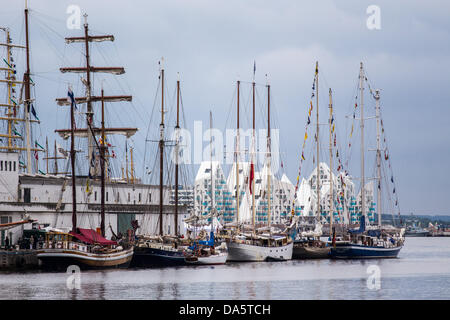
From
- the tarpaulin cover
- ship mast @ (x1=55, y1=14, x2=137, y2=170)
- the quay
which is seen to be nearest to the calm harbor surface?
the quay

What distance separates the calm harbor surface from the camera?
59781 mm

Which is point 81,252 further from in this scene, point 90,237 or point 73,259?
point 90,237

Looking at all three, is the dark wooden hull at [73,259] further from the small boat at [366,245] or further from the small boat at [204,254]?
the small boat at [366,245]

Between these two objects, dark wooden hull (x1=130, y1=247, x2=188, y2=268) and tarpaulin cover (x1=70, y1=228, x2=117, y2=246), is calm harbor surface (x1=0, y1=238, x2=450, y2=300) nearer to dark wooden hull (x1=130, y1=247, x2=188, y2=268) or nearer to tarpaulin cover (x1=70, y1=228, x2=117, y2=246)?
dark wooden hull (x1=130, y1=247, x2=188, y2=268)

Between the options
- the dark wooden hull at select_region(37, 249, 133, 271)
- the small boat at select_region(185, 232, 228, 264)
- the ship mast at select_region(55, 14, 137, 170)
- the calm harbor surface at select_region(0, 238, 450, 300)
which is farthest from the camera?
the ship mast at select_region(55, 14, 137, 170)

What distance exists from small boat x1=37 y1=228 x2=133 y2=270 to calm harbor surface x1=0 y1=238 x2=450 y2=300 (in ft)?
5.10

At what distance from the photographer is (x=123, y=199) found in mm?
115500

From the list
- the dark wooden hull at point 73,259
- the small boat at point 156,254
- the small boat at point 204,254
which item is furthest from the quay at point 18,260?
the small boat at point 204,254

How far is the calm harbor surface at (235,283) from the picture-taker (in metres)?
59.8

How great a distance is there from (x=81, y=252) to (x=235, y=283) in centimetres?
1641

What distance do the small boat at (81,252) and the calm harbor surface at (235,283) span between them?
5.10 feet

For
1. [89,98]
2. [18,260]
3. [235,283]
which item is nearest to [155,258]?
[18,260]

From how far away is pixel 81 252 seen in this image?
77.4m
